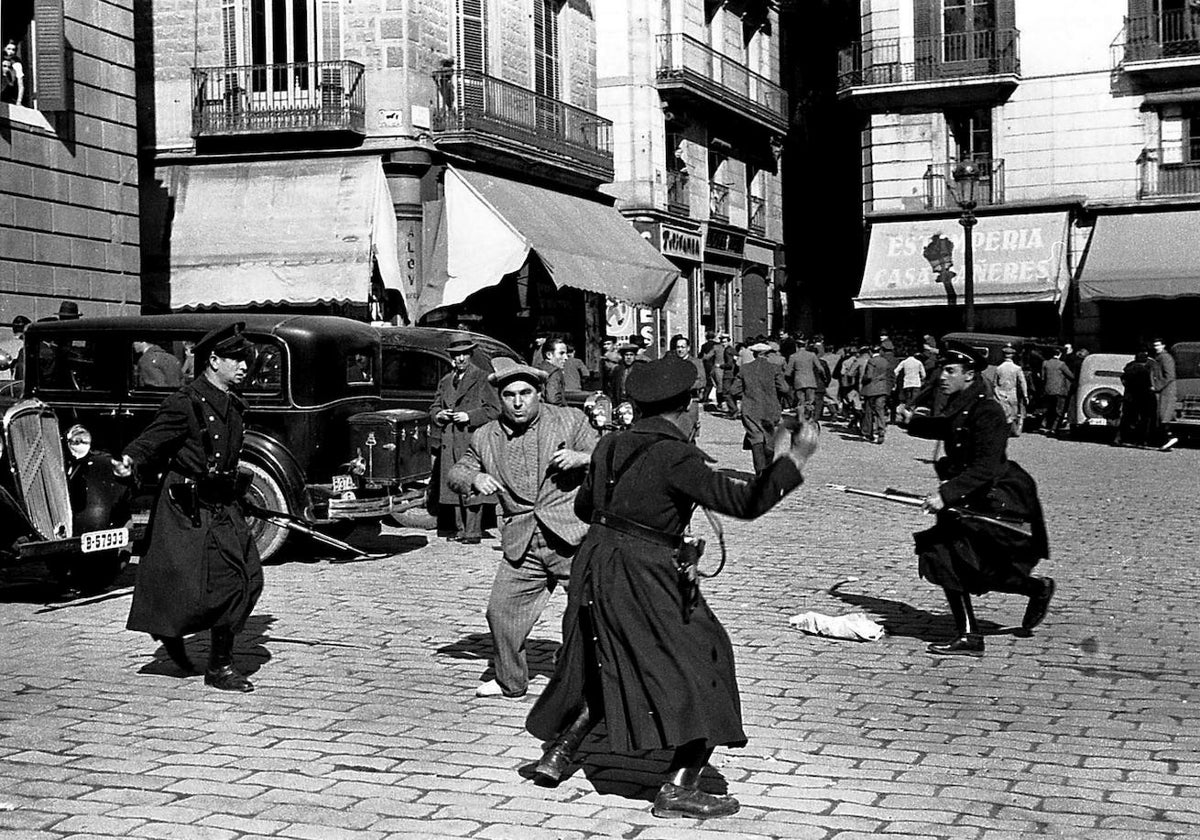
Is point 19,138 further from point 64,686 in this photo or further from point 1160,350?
point 1160,350

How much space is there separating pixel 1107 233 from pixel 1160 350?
925cm

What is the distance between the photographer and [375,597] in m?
10.1

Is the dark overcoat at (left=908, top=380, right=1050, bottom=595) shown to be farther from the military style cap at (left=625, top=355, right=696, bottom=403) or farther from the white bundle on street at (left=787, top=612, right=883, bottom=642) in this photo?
the military style cap at (left=625, top=355, right=696, bottom=403)

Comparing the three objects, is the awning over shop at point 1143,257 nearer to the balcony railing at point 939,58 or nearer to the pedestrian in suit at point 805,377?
the balcony railing at point 939,58

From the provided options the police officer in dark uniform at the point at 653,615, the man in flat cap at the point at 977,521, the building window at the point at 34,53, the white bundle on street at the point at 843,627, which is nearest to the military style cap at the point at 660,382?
the police officer in dark uniform at the point at 653,615

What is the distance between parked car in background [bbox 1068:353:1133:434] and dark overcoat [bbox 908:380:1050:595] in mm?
17523

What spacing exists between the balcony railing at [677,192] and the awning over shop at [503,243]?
731 centimetres

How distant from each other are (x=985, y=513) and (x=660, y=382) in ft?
11.0

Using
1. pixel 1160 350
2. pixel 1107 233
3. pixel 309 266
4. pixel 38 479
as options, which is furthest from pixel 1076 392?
pixel 38 479

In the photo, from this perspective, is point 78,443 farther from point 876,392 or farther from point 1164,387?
point 1164,387

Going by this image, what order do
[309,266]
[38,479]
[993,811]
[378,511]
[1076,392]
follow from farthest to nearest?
1. [1076,392]
2. [309,266]
3. [378,511]
4. [38,479]
5. [993,811]

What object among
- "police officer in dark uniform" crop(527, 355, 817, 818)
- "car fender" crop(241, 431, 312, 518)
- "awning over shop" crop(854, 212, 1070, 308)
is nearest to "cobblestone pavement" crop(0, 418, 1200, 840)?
"police officer in dark uniform" crop(527, 355, 817, 818)

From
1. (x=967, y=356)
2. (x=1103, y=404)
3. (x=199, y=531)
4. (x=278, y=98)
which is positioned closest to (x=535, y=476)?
(x=199, y=531)

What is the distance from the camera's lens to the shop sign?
1275 inches
